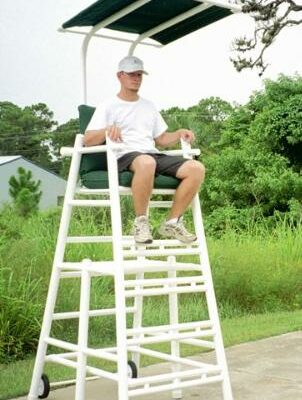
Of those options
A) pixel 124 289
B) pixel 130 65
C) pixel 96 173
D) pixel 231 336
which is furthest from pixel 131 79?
pixel 231 336

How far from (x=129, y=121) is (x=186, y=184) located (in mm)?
410

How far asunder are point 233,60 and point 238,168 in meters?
2.98

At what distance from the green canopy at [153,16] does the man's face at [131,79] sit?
1.16 feet

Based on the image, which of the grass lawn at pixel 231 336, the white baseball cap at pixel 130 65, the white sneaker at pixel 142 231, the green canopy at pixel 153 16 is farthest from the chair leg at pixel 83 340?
the green canopy at pixel 153 16

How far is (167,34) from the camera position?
4449 millimetres

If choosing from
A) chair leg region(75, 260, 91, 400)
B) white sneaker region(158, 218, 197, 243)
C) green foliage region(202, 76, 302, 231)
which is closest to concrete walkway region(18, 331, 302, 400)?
chair leg region(75, 260, 91, 400)

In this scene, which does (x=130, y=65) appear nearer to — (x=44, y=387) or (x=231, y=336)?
(x=44, y=387)

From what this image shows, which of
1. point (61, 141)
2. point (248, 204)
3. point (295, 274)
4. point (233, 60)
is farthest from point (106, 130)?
point (61, 141)

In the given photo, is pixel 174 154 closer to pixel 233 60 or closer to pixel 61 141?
pixel 233 60

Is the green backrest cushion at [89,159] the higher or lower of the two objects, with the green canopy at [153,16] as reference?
lower

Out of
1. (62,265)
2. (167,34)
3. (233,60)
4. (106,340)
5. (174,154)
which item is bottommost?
(106,340)

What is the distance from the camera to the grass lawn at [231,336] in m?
4.36

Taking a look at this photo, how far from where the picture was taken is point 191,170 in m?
3.64

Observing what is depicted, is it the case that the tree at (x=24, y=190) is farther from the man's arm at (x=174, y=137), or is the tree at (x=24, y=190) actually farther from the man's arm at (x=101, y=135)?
the man's arm at (x=101, y=135)
